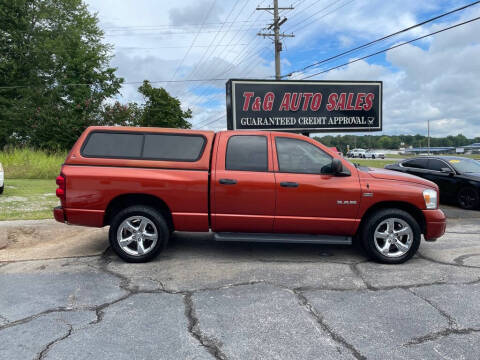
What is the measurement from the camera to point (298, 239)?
4.81m

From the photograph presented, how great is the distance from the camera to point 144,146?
493 centimetres

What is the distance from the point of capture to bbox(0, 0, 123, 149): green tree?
27703 mm

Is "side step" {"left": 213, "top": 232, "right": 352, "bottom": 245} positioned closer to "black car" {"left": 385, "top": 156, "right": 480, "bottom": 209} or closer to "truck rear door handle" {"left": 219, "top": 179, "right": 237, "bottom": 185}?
"truck rear door handle" {"left": 219, "top": 179, "right": 237, "bottom": 185}

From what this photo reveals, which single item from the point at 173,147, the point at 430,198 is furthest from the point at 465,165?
the point at 173,147

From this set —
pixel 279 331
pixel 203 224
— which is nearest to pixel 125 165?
pixel 203 224

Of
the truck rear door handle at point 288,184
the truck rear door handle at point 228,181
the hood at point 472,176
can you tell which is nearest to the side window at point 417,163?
the hood at point 472,176

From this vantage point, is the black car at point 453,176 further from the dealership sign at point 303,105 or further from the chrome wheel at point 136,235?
the chrome wheel at point 136,235

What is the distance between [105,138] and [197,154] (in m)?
1.29

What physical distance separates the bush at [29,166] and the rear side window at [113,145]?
1308 cm

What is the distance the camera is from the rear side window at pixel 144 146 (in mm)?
4879

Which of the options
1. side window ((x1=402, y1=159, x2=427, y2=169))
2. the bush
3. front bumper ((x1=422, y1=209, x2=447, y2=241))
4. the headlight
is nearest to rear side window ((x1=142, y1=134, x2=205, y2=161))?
the headlight

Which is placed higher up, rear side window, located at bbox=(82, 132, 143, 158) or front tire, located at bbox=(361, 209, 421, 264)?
rear side window, located at bbox=(82, 132, 143, 158)

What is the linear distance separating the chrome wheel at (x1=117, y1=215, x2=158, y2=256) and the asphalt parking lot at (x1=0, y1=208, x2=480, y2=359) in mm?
222

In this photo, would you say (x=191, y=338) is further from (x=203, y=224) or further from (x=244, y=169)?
(x=244, y=169)
